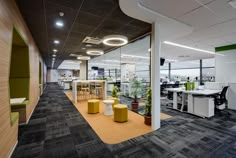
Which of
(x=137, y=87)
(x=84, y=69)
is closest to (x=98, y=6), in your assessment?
(x=137, y=87)

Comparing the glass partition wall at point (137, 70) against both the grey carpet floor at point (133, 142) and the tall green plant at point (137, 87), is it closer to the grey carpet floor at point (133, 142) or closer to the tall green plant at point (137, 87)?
the tall green plant at point (137, 87)

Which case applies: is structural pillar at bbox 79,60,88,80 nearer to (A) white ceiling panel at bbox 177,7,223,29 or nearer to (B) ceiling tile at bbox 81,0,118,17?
(B) ceiling tile at bbox 81,0,118,17

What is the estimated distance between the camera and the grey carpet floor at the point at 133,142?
219cm

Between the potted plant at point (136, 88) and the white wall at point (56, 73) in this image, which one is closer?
the potted plant at point (136, 88)

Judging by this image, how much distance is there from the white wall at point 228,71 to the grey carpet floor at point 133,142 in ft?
7.77

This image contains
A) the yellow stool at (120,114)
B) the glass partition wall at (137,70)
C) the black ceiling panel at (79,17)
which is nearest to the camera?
the black ceiling panel at (79,17)

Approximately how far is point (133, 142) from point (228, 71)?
5902 mm

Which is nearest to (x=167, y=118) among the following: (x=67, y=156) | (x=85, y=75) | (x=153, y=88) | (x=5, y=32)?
(x=153, y=88)

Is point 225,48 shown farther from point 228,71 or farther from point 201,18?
point 201,18

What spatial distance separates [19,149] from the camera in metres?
2.31

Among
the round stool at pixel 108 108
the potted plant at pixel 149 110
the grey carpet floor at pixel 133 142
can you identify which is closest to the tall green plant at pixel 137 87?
the round stool at pixel 108 108

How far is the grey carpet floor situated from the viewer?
2189mm

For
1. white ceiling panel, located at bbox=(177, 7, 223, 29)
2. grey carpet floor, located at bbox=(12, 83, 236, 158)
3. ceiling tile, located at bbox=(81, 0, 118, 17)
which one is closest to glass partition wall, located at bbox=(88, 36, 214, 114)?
white ceiling panel, located at bbox=(177, 7, 223, 29)

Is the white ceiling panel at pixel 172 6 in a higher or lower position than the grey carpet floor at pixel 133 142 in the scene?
higher
